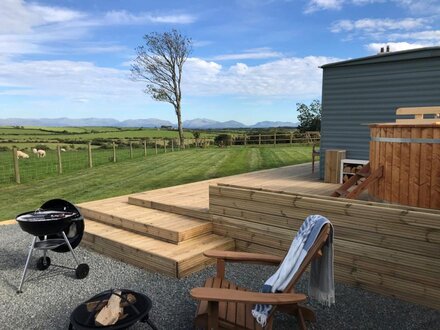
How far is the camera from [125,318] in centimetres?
240

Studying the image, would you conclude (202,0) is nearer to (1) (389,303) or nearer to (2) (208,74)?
(1) (389,303)

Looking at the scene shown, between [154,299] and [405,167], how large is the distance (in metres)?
3.08

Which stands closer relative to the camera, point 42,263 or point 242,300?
point 242,300

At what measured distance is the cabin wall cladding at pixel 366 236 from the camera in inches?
117

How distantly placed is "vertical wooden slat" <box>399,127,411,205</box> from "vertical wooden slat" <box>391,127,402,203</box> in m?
0.04

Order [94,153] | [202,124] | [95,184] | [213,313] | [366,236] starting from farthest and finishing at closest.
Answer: [202,124]
[94,153]
[95,184]
[366,236]
[213,313]

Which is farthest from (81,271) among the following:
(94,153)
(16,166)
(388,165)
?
(94,153)

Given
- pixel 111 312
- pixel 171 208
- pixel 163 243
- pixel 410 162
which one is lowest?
pixel 163 243

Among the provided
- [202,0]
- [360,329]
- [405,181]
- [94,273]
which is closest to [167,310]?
[94,273]

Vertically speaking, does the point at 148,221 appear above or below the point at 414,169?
below

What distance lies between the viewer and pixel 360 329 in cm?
263

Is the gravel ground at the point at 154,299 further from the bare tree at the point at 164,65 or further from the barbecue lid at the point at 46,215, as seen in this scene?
the bare tree at the point at 164,65

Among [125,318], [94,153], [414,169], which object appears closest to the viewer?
[125,318]

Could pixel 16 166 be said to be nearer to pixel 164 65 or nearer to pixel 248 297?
pixel 248 297
